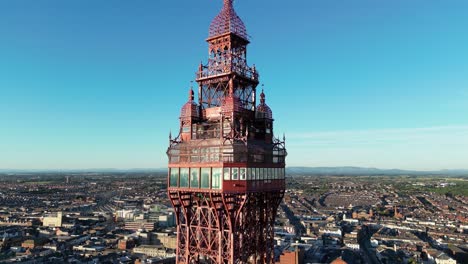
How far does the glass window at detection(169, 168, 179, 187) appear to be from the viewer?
38.6 m

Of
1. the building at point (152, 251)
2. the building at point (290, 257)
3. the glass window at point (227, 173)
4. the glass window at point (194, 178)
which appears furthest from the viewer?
the building at point (152, 251)

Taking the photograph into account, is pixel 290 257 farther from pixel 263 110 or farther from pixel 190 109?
pixel 190 109

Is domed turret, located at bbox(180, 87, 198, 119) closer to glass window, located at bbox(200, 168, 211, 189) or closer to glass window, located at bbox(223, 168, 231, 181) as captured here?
glass window, located at bbox(200, 168, 211, 189)

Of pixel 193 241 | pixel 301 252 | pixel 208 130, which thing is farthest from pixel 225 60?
pixel 301 252

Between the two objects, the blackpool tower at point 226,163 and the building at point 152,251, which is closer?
the blackpool tower at point 226,163

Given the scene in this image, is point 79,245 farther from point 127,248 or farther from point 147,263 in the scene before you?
point 147,263

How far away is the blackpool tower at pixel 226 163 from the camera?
115ft

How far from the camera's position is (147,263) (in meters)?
130

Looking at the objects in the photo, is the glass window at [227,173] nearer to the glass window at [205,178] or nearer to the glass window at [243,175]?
the glass window at [243,175]

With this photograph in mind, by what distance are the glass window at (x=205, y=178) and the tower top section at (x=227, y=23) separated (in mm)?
14548

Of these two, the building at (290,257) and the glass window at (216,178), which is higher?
the glass window at (216,178)

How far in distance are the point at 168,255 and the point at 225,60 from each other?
423 feet

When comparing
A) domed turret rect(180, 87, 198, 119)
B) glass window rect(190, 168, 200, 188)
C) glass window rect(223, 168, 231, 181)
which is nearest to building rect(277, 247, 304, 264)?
glass window rect(190, 168, 200, 188)

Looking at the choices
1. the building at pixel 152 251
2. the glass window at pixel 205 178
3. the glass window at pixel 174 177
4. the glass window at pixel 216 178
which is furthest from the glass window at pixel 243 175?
the building at pixel 152 251
